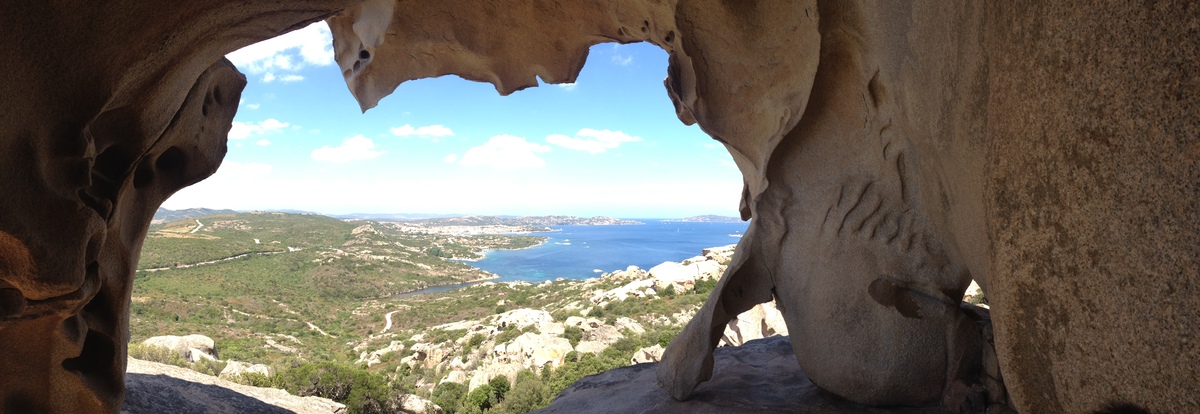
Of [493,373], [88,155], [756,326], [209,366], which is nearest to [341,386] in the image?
[209,366]

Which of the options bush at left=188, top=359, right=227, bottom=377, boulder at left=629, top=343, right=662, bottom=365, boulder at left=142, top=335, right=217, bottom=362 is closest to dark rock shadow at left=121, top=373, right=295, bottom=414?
bush at left=188, top=359, right=227, bottom=377

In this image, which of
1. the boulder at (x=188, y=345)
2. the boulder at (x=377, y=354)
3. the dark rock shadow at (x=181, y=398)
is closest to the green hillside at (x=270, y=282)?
the boulder at (x=377, y=354)

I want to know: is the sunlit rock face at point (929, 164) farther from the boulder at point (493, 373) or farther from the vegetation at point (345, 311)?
the boulder at point (493, 373)

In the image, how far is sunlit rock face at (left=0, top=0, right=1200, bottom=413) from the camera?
4.80 ft

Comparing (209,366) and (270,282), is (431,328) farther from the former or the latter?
(270,282)

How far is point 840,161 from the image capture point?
4.40 metres

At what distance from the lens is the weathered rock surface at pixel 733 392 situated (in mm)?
4379

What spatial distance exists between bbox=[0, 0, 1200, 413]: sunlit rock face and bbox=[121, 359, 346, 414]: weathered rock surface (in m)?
2.12

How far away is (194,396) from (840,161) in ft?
24.4

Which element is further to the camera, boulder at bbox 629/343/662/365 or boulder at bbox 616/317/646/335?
boulder at bbox 616/317/646/335

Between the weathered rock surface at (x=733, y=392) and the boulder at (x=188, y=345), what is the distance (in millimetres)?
12149

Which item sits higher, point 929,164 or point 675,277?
point 929,164

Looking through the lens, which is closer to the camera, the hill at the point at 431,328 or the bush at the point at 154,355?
the bush at the point at 154,355

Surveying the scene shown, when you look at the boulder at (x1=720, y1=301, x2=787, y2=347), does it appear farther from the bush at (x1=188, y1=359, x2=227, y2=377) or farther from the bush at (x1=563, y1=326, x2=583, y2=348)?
the bush at (x1=188, y1=359, x2=227, y2=377)
